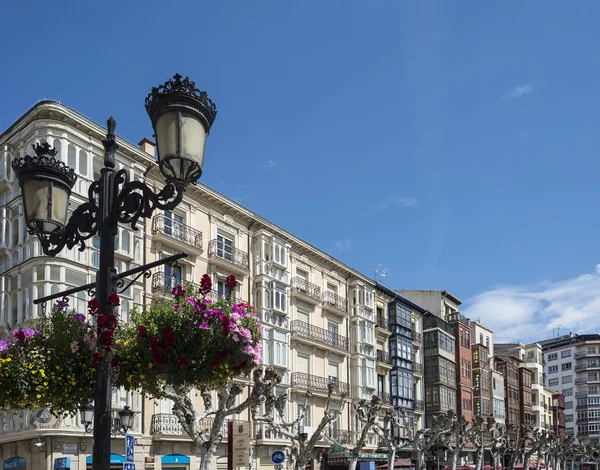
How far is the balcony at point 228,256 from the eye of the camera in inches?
1639

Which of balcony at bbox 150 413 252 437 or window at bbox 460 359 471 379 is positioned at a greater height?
window at bbox 460 359 471 379

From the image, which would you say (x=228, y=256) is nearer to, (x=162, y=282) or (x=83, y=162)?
(x=162, y=282)

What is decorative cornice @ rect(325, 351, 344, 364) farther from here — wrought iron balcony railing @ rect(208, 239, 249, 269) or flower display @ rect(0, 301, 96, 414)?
flower display @ rect(0, 301, 96, 414)

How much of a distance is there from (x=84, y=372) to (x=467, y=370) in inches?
2647

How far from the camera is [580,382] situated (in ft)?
428

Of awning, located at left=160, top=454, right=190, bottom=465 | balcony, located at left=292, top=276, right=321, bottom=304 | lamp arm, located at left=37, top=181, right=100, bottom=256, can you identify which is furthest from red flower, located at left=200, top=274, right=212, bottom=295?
balcony, located at left=292, top=276, right=321, bottom=304

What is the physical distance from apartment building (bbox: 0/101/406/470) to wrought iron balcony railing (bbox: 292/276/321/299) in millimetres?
85

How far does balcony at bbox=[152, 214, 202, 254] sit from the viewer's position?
3838 cm

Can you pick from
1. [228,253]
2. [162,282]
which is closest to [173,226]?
[162,282]

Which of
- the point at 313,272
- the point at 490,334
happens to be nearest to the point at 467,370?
the point at 490,334

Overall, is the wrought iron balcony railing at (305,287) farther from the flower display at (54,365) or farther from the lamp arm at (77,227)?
the lamp arm at (77,227)

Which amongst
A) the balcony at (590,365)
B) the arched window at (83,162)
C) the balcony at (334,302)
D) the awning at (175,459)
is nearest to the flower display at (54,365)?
the arched window at (83,162)

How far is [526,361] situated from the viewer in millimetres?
103000

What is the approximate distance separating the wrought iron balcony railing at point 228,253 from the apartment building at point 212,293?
0.08m
